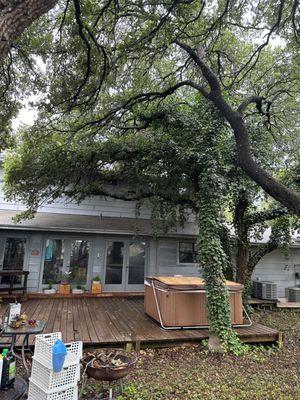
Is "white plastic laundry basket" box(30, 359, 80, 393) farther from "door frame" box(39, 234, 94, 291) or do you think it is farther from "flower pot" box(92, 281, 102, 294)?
"door frame" box(39, 234, 94, 291)

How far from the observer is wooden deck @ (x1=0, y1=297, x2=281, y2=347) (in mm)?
5410

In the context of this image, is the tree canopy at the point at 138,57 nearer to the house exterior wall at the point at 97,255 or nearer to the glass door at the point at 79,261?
the house exterior wall at the point at 97,255

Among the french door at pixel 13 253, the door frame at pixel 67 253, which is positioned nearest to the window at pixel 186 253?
the door frame at pixel 67 253

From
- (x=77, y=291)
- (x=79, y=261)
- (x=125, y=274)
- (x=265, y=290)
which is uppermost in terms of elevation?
(x=79, y=261)

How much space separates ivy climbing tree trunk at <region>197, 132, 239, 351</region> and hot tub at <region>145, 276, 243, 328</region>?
65cm

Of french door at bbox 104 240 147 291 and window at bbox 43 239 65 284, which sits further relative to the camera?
french door at bbox 104 240 147 291

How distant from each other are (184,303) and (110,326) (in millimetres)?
1780

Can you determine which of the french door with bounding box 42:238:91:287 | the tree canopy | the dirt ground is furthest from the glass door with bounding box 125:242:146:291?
the dirt ground

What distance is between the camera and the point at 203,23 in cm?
621

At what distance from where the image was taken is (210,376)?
435cm

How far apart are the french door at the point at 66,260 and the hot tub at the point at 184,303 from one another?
396cm

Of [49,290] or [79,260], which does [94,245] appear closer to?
[79,260]

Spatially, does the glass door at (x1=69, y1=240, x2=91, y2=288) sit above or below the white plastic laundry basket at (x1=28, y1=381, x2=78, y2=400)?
above

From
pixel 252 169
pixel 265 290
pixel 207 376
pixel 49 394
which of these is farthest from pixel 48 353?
pixel 265 290
